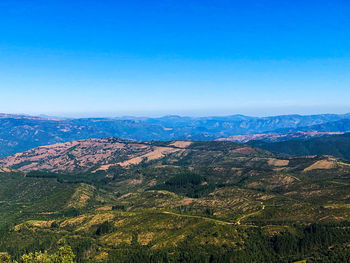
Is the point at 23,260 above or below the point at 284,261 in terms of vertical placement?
above

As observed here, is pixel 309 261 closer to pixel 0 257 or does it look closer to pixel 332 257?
pixel 332 257

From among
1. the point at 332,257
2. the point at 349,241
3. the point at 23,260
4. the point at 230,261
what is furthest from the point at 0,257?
the point at 349,241

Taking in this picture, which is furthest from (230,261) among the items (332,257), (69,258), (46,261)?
(46,261)

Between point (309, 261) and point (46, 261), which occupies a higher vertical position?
point (46, 261)

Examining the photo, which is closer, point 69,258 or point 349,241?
point 69,258

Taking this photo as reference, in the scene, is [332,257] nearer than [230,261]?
Yes

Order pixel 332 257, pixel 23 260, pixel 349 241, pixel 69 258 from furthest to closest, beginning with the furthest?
pixel 349 241
pixel 332 257
pixel 69 258
pixel 23 260

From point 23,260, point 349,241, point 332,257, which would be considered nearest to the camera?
point 23,260

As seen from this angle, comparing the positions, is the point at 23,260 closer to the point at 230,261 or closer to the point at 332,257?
the point at 230,261

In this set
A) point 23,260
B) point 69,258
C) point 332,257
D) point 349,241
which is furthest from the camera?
point 349,241
